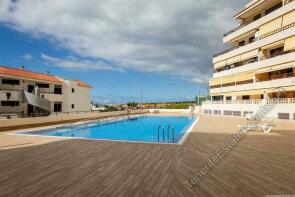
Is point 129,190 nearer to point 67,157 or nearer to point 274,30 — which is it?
point 67,157

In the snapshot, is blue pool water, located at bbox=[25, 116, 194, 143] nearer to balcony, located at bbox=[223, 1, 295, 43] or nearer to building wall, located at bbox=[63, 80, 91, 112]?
building wall, located at bbox=[63, 80, 91, 112]

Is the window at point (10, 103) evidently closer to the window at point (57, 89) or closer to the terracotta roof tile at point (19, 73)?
the terracotta roof tile at point (19, 73)

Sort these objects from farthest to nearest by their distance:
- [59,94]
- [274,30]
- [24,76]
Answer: [59,94] < [24,76] < [274,30]

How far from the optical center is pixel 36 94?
25.7 metres

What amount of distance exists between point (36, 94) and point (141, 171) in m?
23.4

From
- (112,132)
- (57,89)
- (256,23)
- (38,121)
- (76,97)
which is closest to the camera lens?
(38,121)

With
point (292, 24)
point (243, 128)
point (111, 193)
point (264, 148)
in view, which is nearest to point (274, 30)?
point (292, 24)

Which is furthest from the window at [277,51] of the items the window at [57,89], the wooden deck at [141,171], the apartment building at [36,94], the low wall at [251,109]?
the window at [57,89]

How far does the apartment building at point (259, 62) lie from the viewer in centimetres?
2458

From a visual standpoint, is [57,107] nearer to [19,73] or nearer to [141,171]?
[19,73]

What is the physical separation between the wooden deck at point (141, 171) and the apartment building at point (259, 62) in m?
18.1

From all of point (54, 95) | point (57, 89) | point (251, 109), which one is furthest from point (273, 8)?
point (57, 89)

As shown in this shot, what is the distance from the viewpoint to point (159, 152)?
827 centimetres

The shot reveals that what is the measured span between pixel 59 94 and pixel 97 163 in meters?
30.1
